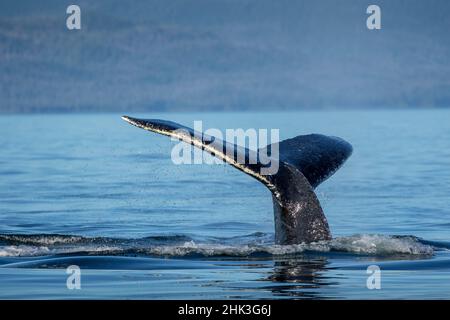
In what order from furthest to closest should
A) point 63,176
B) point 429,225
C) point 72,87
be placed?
point 72,87 → point 63,176 → point 429,225

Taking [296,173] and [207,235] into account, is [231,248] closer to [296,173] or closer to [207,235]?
[296,173]

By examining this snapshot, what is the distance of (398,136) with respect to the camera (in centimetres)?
5016

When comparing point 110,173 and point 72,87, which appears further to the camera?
point 72,87

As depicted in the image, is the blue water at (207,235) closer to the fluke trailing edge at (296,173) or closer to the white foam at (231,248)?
the white foam at (231,248)

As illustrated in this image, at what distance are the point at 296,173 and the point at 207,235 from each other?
382cm

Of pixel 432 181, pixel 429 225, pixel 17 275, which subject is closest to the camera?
pixel 17 275

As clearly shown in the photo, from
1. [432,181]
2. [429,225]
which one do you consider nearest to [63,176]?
[432,181]

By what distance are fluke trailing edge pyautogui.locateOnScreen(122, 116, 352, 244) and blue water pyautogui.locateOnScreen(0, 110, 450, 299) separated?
26cm

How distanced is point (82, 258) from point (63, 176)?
51.8ft

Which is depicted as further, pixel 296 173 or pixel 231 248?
pixel 231 248

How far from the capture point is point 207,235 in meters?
17.0

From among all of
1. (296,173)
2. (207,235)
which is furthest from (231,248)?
(207,235)
